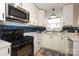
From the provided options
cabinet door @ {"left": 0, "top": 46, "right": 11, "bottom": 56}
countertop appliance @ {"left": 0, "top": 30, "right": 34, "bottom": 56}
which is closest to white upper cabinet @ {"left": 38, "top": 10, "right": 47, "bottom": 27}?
countertop appliance @ {"left": 0, "top": 30, "right": 34, "bottom": 56}

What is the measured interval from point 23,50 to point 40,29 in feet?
1.21

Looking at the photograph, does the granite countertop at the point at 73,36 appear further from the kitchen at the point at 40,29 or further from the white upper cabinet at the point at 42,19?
the white upper cabinet at the point at 42,19

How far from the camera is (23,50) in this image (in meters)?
1.48

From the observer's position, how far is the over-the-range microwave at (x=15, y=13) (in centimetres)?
148

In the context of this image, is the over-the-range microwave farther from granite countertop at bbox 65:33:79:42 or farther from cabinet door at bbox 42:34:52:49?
granite countertop at bbox 65:33:79:42

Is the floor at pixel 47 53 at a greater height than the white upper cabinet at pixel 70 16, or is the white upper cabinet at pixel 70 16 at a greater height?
the white upper cabinet at pixel 70 16

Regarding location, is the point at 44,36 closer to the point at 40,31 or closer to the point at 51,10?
the point at 40,31

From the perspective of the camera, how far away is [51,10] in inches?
55.9

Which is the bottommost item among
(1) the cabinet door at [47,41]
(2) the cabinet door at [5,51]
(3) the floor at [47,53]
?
(3) the floor at [47,53]

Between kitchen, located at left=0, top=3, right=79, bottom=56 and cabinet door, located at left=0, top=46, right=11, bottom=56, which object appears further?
kitchen, located at left=0, top=3, right=79, bottom=56

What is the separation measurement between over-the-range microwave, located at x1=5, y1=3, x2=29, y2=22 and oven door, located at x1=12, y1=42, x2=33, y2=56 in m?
0.37

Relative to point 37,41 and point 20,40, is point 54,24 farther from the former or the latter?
point 20,40

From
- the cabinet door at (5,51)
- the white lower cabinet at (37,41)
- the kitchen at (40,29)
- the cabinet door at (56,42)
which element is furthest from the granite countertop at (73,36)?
the cabinet door at (5,51)

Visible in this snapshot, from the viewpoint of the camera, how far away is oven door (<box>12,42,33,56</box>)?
1.33m
